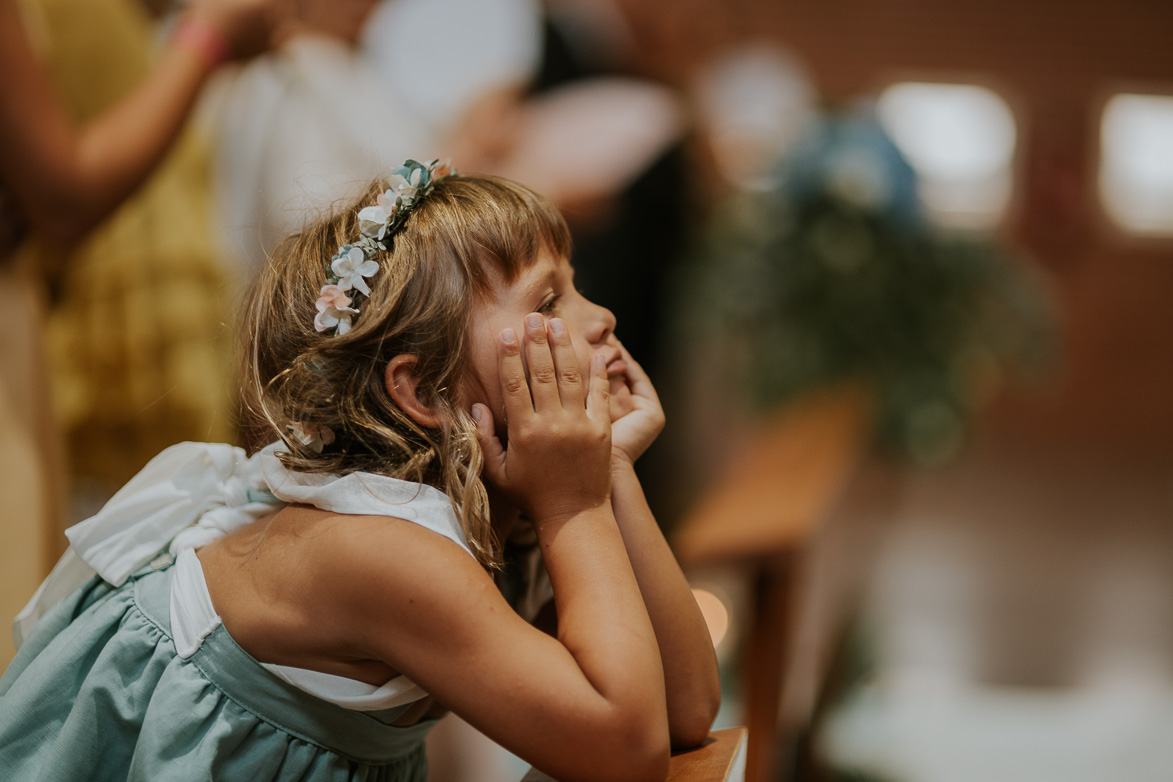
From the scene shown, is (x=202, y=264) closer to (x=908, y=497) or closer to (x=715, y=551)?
(x=715, y=551)

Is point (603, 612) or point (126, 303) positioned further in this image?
point (126, 303)

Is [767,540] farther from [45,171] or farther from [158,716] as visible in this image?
[45,171]

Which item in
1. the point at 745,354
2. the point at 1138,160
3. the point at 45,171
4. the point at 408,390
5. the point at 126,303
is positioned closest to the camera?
the point at 408,390

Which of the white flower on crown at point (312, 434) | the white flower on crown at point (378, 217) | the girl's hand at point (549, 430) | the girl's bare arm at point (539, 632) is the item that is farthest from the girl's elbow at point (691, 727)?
the white flower on crown at point (378, 217)

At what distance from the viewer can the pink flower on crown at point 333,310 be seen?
90 centimetres

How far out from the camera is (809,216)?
3.25m

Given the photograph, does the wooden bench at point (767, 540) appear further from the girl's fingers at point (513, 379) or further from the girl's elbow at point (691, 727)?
the girl's fingers at point (513, 379)

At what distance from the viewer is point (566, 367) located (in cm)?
92

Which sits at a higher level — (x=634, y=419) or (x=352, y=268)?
(x=352, y=268)

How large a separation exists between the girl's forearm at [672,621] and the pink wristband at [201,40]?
0.95 m

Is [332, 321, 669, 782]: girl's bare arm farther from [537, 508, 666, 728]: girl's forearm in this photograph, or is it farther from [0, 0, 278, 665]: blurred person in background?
[0, 0, 278, 665]: blurred person in background

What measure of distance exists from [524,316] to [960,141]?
6.64 meters

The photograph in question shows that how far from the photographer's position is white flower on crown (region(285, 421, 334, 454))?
3.04 ft

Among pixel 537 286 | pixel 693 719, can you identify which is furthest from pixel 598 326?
pixel 693 719
